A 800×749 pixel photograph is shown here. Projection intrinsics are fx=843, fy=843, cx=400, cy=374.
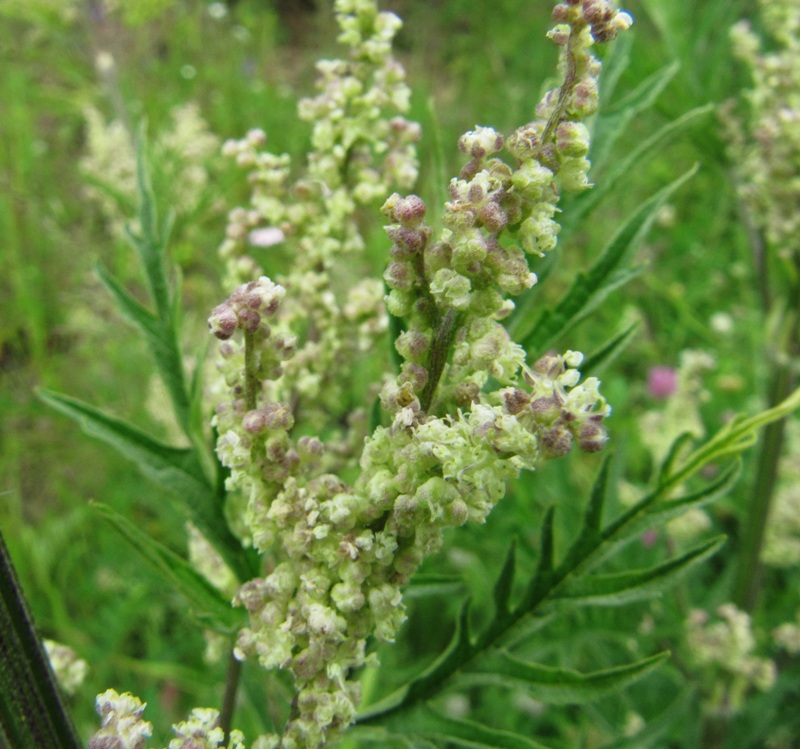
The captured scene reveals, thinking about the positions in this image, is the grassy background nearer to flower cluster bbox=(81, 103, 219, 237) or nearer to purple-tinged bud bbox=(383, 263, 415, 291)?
flower cluster bbox=(81, 103, 219, 237)

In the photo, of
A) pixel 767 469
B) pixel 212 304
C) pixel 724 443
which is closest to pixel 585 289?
pixel 724 443

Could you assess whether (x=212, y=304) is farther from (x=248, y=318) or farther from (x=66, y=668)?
(x=248, y=318)

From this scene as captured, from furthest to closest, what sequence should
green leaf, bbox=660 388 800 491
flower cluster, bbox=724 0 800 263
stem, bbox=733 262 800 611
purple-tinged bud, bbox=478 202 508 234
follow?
1. stem, bbox=733 262 800 611
2. flower cluster, bbox=724 0 800 263
3. green leaf, bbox=660 388 800 491
4. purple-tinged bud, bbox=478 202 508 234

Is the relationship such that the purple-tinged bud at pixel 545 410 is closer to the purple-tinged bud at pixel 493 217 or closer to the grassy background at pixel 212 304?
the purple-tinged bud at pixel 493 217

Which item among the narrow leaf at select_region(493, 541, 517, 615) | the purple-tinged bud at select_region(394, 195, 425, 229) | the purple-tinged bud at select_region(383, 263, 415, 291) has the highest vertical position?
the purple-tinged bud at select_region(394, 195, 425, 229)

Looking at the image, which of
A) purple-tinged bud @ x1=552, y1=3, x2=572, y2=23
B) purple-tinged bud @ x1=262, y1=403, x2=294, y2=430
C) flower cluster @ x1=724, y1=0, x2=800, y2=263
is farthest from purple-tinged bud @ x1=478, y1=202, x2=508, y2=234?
flower cluster @ x1=724, y1=0, x2=800, y2=263

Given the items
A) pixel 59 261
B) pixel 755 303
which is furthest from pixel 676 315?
pixel 59 261

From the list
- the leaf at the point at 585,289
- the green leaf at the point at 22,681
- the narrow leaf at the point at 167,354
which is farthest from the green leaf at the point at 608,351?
the green leaf at the point at 22,681
